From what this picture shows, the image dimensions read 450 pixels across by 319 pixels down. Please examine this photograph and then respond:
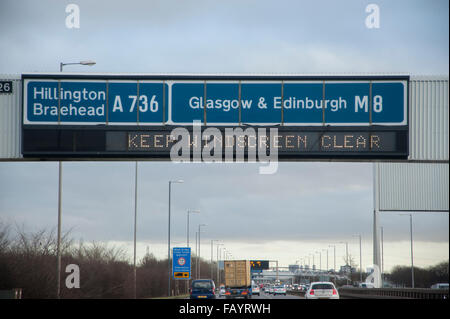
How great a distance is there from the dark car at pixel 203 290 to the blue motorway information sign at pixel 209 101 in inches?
1028

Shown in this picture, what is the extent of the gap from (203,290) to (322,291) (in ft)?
38.5

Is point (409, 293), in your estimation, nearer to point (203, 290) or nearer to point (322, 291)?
point (203, 290)

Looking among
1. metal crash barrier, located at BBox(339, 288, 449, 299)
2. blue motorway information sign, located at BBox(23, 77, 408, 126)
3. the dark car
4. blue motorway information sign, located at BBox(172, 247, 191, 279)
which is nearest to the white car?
metal crash barrier, located at BBox(339, 288, 449, 299)

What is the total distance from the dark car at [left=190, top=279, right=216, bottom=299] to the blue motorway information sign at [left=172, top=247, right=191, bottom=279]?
7.38m

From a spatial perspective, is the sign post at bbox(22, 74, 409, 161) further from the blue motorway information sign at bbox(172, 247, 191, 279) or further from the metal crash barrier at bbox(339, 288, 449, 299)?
the blue motorway information sign at bbox(172, 247, 191, 279)

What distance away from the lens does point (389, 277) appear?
5842 inches

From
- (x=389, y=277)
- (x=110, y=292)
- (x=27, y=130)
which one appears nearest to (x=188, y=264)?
(x=110, y=292)

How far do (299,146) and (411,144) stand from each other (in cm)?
409

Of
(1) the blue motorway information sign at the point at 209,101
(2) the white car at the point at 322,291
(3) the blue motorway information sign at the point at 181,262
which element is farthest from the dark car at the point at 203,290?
(1) the blue motorway information sign at the point at 209,101

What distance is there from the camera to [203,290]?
51188mm

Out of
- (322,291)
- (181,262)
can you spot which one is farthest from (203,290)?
(322,291)

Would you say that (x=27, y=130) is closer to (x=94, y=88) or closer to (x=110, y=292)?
(x=94, y=88)

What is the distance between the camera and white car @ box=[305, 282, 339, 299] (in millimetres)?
41169

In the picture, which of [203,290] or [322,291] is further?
[203,290]
